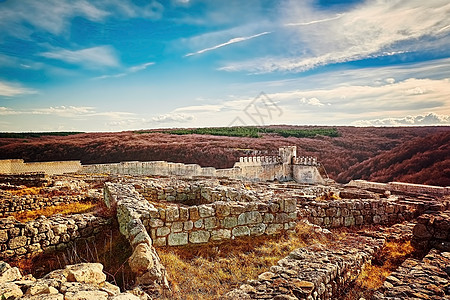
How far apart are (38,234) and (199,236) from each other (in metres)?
3.99

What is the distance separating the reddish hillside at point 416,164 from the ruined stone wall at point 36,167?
29.3 m

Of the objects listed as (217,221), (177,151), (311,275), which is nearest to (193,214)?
(217,221)

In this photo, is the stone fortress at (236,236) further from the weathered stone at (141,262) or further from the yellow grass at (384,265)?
the yellow grass at (384,265)

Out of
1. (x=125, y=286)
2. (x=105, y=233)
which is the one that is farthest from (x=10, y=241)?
(x=125, y=286)

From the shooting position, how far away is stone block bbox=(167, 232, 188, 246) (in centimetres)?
742

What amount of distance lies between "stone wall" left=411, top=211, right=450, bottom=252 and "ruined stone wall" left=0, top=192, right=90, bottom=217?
1295 cm

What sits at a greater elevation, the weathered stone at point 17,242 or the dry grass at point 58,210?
the weathered stone at point 17,242

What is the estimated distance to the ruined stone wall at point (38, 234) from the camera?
7.00 m

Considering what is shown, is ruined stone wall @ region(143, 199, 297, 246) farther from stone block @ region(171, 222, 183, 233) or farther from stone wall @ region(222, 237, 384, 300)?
stone wall @ region(222, 237, 384, 300)

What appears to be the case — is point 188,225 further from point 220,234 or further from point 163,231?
point 220,234

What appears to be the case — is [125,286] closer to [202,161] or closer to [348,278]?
[348,278]

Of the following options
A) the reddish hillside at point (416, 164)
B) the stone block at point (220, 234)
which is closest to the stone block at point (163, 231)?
the stone block at point (220, 234)

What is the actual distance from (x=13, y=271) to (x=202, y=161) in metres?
30.3

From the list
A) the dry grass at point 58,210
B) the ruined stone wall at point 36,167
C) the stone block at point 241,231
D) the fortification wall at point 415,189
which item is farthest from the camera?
the ruined stone wall at point 36,167
